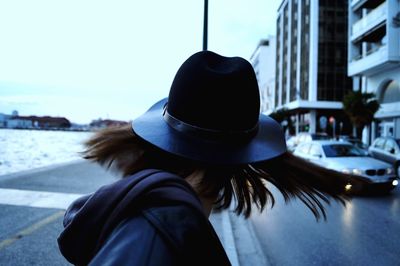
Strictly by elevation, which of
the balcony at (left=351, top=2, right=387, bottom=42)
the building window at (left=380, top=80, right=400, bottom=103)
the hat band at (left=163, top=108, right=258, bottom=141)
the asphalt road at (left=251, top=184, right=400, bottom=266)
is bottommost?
the asphalt road at (left=251, top=184, right=400, bottom=266)

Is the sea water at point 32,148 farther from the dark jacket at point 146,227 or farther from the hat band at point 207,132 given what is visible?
the dark jacket at point 146,227

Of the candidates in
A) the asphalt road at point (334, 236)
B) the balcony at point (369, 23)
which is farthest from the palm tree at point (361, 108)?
the asphalt road at point (334, 236)

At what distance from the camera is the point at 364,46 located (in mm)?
30500

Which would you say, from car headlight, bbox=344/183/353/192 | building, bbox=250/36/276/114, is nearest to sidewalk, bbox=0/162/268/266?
car headlight, bbox=344/183/353/192

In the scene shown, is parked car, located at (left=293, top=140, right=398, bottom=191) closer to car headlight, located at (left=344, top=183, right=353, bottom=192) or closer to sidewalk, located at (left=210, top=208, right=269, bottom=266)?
sidewalk, located at (left=210, top=208, right=269, bottom=266)

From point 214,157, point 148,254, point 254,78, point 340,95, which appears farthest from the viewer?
point 340,95

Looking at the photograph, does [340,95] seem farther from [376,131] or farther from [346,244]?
[346,244]

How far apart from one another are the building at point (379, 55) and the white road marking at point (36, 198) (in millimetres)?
24203

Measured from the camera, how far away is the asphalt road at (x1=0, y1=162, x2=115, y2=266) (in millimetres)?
4082

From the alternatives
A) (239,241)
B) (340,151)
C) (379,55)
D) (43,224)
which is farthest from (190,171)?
(379,55)

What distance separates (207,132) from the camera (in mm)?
1194

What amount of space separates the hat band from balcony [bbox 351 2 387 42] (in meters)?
28.5

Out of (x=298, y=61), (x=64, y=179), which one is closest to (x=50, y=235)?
(x=64, y=179)

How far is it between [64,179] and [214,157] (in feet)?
32.1
